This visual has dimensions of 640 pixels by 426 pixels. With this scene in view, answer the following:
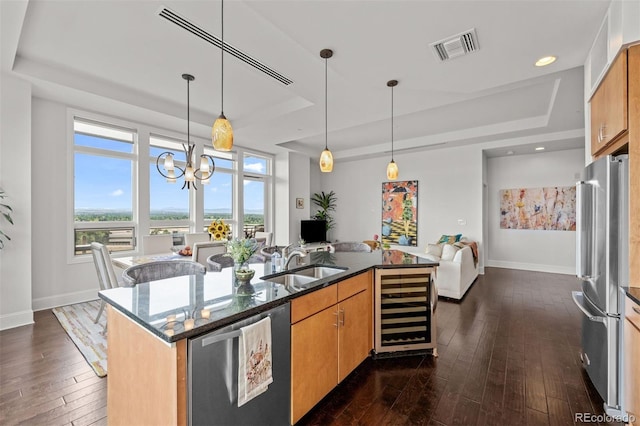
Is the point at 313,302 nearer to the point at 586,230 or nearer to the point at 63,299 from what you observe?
the point at 586,230

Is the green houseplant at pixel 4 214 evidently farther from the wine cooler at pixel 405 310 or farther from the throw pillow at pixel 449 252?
the throw pillow at pixel 449 252

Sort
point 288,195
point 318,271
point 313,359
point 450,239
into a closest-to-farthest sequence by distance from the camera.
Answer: point 313,359, point 318,271, point 450,239, point 288,195

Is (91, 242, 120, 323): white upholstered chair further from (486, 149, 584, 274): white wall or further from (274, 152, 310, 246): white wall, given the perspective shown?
(486, 149, 584, 274): white wall

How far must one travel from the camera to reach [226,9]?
2293mm

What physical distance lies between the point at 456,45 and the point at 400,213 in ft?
17.5

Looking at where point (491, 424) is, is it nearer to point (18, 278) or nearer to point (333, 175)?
point (18, 278)

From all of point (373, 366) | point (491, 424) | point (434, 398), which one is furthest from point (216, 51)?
point (491, 424)

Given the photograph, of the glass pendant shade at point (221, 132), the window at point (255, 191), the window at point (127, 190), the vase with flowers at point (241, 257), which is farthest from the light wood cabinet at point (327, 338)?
the window at point (255, 191)

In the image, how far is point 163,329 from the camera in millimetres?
1144

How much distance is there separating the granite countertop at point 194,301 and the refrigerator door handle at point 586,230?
180cm

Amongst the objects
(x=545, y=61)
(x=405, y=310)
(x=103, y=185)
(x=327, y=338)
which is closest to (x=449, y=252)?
(x=405, y=310)

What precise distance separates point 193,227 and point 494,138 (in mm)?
6479

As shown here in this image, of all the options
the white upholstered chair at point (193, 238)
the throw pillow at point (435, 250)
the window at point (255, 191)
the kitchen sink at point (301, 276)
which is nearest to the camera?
the kitchen sink at point (301, 276)

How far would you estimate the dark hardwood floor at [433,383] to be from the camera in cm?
189
